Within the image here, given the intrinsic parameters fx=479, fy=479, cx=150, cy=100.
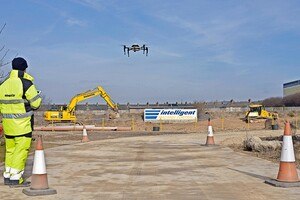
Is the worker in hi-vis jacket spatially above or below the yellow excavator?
below

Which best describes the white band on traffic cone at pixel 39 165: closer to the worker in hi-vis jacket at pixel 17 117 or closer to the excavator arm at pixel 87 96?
the worker in hi-vis jacket at pixel 17 117

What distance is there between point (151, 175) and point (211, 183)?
1620mm

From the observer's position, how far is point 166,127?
49.3 m

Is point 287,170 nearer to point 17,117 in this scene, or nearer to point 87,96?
point 17,117

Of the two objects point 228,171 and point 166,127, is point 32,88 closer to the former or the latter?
point 228,171

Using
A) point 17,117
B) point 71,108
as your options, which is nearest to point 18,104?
point 17,117

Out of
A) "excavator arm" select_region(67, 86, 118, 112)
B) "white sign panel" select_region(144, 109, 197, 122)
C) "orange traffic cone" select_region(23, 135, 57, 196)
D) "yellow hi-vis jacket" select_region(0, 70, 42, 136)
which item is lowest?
"orange traffic cone" select_region(23, 135, 57, 196)

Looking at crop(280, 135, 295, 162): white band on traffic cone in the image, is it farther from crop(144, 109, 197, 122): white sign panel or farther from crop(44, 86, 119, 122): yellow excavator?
crop(144, 109, 197, 122): white sign panel

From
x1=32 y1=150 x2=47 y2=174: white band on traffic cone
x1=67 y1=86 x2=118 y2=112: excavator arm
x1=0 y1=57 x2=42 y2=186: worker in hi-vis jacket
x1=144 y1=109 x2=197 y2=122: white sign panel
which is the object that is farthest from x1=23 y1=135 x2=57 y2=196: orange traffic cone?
x1=144 y1=109 x2=197 y2=122: white sign panel

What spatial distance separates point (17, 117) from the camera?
813cm

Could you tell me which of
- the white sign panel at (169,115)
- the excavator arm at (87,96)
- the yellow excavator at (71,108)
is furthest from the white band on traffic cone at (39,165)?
the white sign panel at (169,115)

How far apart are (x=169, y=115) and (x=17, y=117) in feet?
143

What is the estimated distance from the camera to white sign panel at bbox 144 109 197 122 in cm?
5150

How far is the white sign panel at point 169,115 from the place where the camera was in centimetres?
5150
